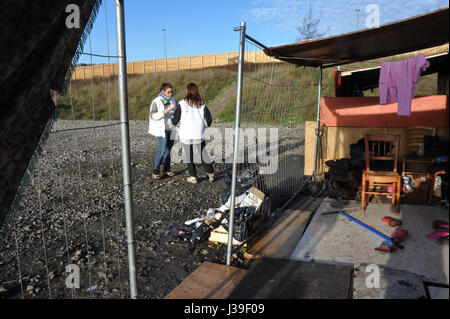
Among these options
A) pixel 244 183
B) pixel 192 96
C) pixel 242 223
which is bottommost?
pixel 242 223

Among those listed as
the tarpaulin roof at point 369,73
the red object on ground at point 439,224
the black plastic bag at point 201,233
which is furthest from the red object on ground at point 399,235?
the tarpaulin roof at point 369,73

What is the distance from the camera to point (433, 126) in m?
5.65

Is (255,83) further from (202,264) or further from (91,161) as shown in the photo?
(91,161)

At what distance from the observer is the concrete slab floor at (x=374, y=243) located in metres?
3.08

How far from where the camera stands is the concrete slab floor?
10.1ft

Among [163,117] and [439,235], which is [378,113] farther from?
[163,117]

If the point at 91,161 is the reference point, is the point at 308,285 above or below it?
below

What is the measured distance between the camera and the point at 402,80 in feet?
13.9

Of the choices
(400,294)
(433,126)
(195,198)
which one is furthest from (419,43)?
(195,198)

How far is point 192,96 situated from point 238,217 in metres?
2.91

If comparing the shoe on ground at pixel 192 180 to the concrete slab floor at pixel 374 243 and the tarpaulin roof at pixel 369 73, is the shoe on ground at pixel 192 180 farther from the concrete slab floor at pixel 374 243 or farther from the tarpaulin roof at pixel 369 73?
the tarpaulin roof at pixel 369 73

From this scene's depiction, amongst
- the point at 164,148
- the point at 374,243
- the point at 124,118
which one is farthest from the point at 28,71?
the point at 164,148

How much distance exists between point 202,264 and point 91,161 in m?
6.60

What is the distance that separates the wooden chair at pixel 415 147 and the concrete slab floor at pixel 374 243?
1.02 m
